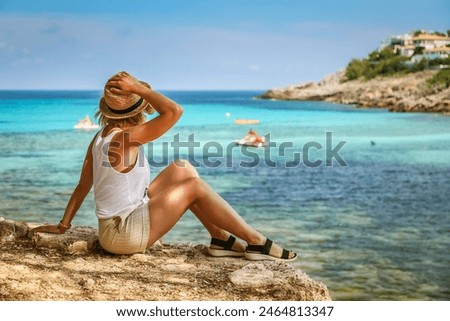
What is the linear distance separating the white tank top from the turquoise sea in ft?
6.00

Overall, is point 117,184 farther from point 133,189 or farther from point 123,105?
Answer: point 123,105

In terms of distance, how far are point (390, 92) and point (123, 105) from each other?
29.0 feet

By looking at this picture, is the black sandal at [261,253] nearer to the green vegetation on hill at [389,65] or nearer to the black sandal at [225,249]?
the black sandal at [225,249]

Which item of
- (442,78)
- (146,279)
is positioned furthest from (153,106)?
(442,78)

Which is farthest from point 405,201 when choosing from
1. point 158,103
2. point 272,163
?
point 158,103

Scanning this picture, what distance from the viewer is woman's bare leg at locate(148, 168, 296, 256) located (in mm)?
2154

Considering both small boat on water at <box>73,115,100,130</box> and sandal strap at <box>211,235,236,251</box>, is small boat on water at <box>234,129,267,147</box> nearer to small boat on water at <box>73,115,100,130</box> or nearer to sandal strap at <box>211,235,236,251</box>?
small boat on water at <box>73,115,100,130</box>

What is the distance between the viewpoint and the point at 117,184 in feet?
7.09

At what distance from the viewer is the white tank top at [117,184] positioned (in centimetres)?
215

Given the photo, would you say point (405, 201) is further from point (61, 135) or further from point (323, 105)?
point (323, 105)

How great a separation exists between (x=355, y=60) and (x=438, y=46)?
3718 millimetres

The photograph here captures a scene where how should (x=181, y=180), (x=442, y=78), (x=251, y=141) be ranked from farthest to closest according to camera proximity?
(x=442, y=78) → (x=251, y=141) → (x=181, y=180)

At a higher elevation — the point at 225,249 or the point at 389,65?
the point at 389,65
